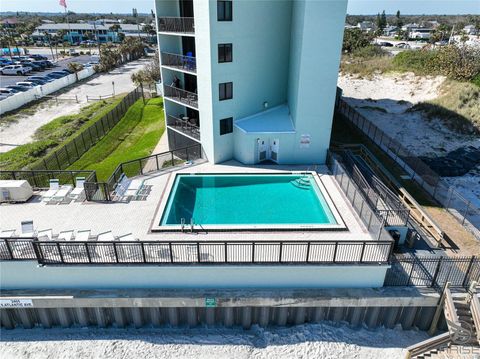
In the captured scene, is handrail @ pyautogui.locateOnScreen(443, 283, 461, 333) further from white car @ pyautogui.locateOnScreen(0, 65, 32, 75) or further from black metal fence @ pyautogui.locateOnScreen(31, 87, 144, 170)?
white car @ pyautogui.locateOnScreen(0, 65, 32, 75)

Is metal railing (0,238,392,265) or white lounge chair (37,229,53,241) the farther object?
white lounge chair (37,229,53,241)

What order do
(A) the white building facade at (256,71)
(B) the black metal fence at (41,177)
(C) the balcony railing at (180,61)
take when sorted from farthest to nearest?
1. (C) the balcony railing at (180,61)
2. (A) the white building facade at (256,71)
3. (B) the black metal fence at (41,177)

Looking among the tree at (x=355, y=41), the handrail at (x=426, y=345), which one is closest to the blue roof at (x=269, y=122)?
the handrail at (x=426, y=345)

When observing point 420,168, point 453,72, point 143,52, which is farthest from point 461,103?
point 143,52

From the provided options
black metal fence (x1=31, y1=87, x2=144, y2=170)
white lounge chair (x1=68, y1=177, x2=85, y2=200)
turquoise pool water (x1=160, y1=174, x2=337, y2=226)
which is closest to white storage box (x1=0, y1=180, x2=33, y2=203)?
white lounge chair (x1=68, y1=177, x2=85, y2=200)

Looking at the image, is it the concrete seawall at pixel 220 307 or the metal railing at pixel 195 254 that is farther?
the concrete seawall at pixel 220 307

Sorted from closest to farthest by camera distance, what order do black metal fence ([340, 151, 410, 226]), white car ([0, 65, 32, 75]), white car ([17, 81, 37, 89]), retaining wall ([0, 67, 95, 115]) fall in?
1. black metal fence ([340, 151, 410, 226])
2. retaining wall ([0, 67, 95, 115])
3. white car ([17, 81, 37, 89])
4. white car ([0, 65, 32, 75])

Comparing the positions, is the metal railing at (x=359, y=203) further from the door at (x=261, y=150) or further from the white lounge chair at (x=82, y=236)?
the white lounge chair at (x=82, y=236)
